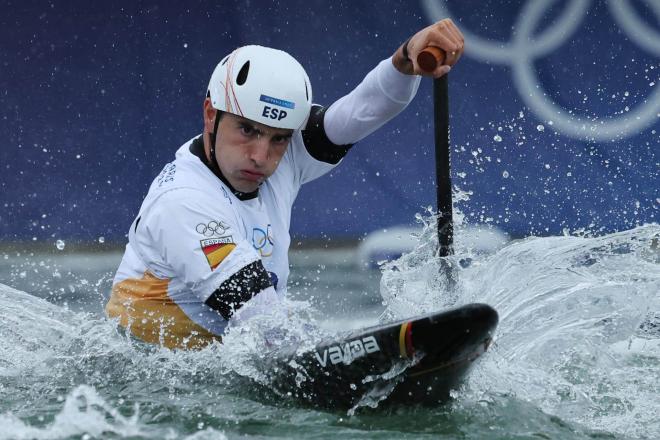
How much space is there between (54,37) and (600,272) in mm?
4960

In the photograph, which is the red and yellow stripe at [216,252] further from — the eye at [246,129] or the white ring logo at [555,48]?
the white ring logo at [555,48]

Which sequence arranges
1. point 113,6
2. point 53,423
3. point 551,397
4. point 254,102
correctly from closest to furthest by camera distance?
point 53,423
point 551,397
point 254,102
point 113,6

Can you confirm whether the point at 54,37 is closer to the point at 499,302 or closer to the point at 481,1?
the point at 481,1

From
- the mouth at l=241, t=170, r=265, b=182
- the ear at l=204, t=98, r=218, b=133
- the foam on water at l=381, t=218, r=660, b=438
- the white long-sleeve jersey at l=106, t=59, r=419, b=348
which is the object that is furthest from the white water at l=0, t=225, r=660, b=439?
the ear at l=204, t=98, r=218, b=133

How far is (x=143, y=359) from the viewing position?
4.34 metres

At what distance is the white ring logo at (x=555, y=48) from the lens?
8.05 meters

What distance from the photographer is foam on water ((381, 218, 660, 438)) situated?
3.94 m

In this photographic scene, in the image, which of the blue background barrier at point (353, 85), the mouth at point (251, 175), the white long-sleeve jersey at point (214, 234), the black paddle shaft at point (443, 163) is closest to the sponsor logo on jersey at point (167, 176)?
the white long-sleeve jersey at point (214, 234)

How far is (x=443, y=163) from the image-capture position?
4.89m

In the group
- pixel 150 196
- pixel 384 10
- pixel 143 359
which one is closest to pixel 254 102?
pixel 150 196

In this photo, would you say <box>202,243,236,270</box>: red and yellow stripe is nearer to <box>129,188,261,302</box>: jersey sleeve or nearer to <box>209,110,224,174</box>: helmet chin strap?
<box>129,188,261,302</box>: jersey sleeve

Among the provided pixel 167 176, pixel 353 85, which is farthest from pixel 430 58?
pixel 353 85

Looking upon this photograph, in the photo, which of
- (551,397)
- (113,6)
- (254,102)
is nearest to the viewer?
(551,397)

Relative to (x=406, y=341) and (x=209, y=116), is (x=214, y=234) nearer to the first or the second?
(x=209, y=116)
